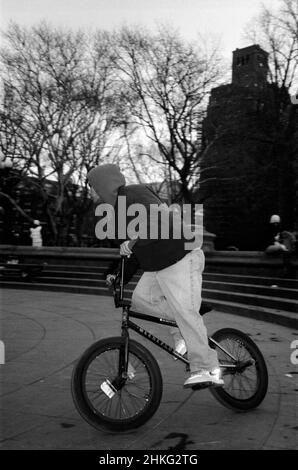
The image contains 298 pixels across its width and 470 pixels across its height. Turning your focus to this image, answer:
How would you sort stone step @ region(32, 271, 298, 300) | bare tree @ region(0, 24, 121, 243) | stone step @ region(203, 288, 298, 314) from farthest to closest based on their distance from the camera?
bare tree @ region(0, 24, 121, 243), stone step @ region(32, 271, 298, 300), stone step @ region(203, 288, 298, 314)

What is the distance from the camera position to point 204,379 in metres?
3.15

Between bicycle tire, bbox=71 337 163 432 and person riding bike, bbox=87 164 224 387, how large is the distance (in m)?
0.29

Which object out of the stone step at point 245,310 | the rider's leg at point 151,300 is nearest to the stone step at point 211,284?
the stone step at point 245,310

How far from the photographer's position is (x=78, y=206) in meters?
31.1

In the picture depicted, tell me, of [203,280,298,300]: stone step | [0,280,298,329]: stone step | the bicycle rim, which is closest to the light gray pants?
the bicycle rim

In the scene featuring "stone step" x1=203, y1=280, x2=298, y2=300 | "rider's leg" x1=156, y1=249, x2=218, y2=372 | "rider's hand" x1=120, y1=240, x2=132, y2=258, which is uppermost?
"rider's hand" x1=120, y1=240, x2=132, y2=258

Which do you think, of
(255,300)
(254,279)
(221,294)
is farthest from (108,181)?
(254,279)

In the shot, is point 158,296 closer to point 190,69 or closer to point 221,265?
point 221,265

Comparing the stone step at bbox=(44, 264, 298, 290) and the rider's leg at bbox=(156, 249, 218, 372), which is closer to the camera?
the rider's leg at bbox=(156, 249, 218, 372)

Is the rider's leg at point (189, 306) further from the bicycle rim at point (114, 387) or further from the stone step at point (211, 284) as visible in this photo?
the stone step at point (211, 284)

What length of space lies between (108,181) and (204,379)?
1528mm

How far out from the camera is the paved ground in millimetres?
2867

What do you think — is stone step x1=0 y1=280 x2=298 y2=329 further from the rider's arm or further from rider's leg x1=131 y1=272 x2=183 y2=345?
the rider's arm

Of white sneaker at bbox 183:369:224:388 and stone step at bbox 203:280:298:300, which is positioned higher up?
white sneaker at bbox 183:369:224:388
